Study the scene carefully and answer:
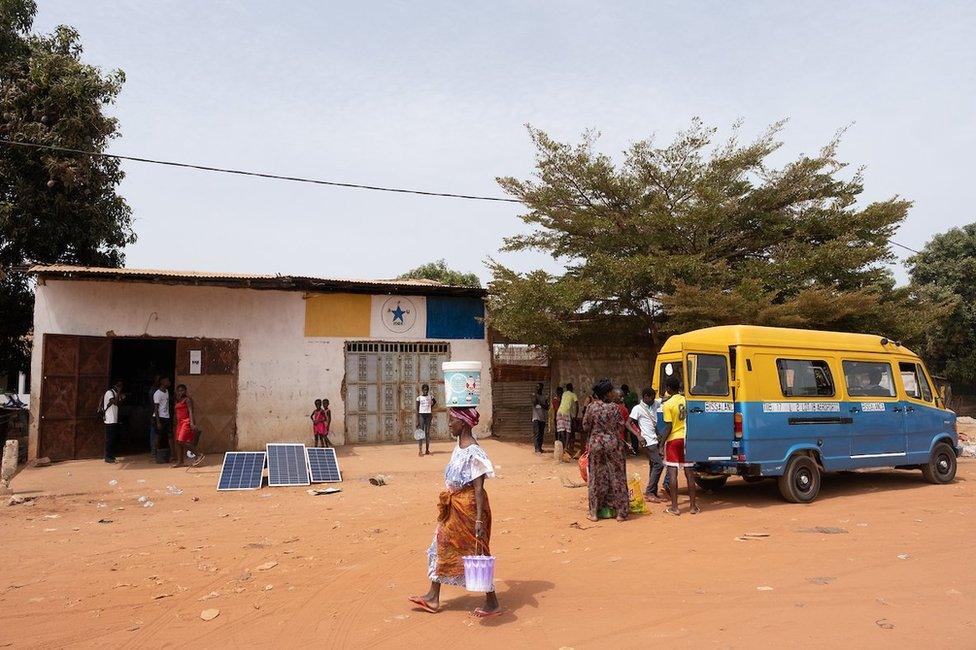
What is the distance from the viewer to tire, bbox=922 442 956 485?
1078 centimetres

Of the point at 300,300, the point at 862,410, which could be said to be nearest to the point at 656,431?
the point at 862,410

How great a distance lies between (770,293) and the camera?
1373cm

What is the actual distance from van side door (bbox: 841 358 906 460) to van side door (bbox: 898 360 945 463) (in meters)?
0.20

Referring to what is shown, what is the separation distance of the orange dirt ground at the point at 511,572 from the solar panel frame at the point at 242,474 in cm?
56

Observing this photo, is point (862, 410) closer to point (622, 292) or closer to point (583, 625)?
point (622, 292)

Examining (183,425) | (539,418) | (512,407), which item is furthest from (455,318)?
(183,425)

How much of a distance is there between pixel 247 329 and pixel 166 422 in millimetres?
2508

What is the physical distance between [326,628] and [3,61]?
17.2m

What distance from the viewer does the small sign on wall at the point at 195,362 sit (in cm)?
1416

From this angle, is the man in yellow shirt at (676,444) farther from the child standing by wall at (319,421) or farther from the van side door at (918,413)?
the child standing by wall at (319,421)

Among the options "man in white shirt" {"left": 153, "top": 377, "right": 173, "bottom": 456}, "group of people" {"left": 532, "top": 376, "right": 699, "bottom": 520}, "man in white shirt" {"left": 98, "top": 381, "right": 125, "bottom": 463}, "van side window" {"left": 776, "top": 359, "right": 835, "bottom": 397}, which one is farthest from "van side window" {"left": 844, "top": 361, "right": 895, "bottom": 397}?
"man in white shirt" {"left": 98, "top": 381, "right": 125, "bottom": 463}

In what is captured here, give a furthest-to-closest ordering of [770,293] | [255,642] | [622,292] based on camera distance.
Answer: [622,292] → [770,293] → [255,642]

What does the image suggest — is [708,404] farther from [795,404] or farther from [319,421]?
[319,421]

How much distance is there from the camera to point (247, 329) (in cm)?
1466
